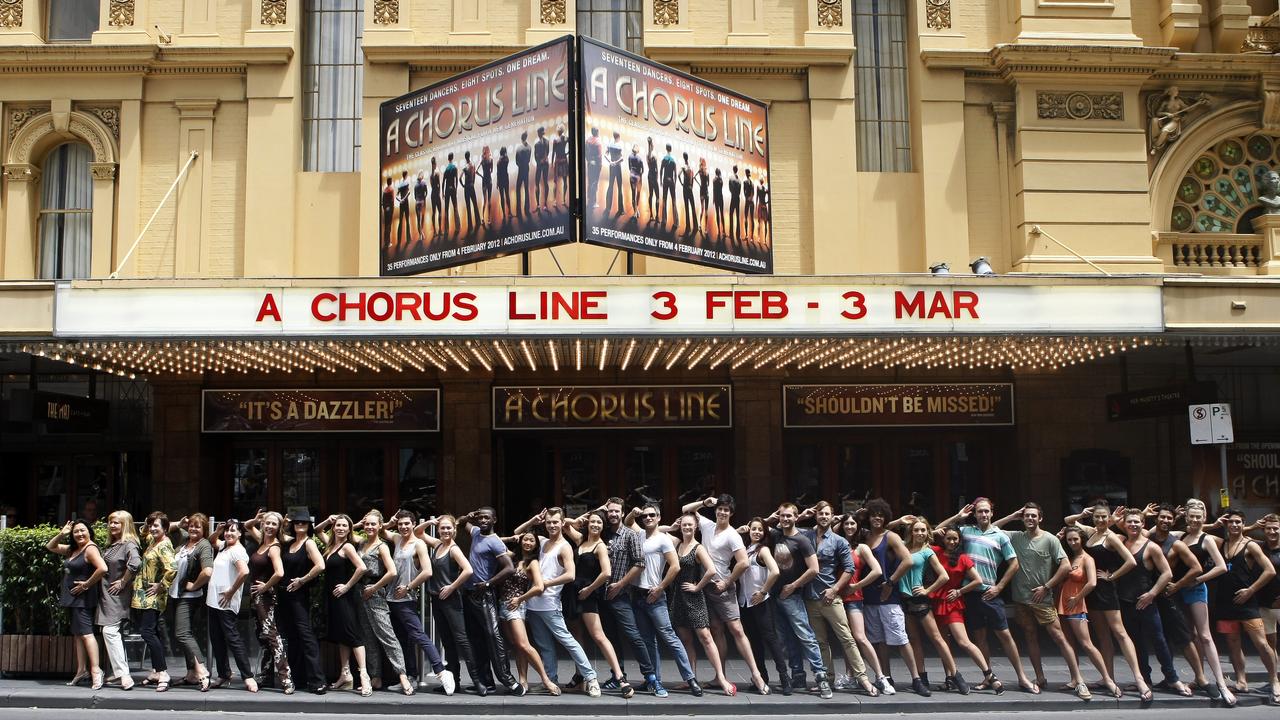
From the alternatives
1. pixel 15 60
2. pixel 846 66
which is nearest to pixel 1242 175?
pixel 846 66

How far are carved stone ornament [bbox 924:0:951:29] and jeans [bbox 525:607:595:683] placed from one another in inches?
458

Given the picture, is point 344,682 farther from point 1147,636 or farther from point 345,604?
point 1147,636

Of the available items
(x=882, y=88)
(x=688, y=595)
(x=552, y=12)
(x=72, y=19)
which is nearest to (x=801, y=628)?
(x=688, y=595)

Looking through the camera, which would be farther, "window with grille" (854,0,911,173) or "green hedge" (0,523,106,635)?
"window with grille" (854,0,911,173)

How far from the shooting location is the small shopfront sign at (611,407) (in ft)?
58.5

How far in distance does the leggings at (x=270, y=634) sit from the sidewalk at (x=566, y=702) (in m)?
0.22

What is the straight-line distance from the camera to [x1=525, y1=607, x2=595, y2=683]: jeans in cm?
1155

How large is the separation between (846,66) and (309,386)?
9.44 m

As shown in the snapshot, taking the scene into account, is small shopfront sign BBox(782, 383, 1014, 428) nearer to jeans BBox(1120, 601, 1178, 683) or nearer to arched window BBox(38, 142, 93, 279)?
jeans BBox(1120, 601, 1178, 683)

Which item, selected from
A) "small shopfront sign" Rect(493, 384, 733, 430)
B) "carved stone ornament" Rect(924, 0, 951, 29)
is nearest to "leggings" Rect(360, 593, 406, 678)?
"small shopfront sign" Rect(493, 384, 733, 430)

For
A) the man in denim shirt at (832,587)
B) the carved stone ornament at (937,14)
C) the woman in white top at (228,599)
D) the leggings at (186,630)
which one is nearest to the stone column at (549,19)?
the carved stone ornament at (937,14)

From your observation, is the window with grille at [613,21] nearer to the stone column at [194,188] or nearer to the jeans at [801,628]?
the stone column at [194,188]

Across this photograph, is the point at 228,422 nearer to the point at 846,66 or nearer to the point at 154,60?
the point at 154,60

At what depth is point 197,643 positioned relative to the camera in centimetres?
1209
